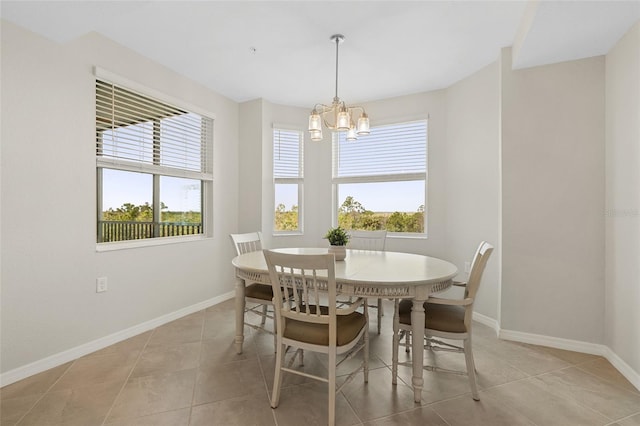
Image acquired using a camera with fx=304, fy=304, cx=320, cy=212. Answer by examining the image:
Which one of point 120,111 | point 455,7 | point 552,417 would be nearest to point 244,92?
point 120,111

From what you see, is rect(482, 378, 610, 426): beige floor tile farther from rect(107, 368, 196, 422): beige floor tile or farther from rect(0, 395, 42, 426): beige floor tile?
rect(0, 395, 42, 426): beige floor tile

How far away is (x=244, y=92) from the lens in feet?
12.6

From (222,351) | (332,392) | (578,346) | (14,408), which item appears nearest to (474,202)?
(578,346)

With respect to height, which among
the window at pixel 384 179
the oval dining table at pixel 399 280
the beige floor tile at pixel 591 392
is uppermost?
the window at pixel 384 179

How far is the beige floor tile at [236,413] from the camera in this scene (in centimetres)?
168

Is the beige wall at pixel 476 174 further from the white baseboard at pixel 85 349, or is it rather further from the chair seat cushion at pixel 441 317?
the white baseboard at pixel 85 349

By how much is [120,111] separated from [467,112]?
3557 mm

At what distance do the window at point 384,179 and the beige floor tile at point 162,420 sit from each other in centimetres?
302

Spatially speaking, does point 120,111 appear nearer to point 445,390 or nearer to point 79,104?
point 79,104

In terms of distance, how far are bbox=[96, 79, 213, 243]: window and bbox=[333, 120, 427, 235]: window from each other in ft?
6.02

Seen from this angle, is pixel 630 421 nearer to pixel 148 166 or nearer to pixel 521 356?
pixel 521 356

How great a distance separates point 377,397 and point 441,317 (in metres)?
0.64

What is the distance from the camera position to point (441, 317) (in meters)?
1.95

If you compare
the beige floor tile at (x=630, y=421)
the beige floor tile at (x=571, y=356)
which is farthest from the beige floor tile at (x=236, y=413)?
the beige floor tile at (x=571, y=356)
